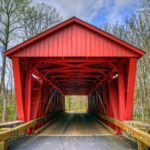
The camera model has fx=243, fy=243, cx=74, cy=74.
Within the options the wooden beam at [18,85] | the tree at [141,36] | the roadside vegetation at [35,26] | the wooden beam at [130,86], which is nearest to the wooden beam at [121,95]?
the wooden beam at [130,86]

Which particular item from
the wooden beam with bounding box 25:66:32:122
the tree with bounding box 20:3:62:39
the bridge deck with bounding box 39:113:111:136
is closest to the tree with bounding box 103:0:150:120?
the tree with bounding box 20:3:62:39

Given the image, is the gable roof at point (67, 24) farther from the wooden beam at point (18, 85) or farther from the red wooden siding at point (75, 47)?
the wooden beam at point (18, 85)

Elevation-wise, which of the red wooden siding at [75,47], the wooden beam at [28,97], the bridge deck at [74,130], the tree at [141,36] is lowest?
the bridge deck at [74,130]

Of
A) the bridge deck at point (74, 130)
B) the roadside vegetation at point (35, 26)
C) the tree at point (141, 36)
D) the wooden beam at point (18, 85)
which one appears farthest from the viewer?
the tree at point (141, 36)

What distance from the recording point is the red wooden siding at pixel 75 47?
982 centimetres

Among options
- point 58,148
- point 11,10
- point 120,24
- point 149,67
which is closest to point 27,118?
point 58,148

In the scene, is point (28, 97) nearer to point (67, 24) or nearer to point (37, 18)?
point (67, 24)

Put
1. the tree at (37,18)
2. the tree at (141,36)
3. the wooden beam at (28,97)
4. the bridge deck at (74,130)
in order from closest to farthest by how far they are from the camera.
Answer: the wooden beam at (28,97) → the bridge deck at (74,130) → the tree at (37,18) → the tree at (141,36)

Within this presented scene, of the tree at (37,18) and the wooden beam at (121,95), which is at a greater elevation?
the tree at (37,18)

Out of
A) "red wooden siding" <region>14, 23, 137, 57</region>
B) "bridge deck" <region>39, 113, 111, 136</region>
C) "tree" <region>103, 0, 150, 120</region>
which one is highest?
"tree" <region>103, 0, 150, 120</region>

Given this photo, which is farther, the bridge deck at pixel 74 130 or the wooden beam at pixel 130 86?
the bridge deck at pixel 74 130

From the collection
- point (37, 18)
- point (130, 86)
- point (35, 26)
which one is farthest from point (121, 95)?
point (37, 18)

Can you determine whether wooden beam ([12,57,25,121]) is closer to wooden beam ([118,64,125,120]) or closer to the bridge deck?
the bridge deck

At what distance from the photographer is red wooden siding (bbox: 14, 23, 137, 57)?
32.2 ft
